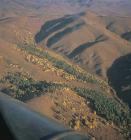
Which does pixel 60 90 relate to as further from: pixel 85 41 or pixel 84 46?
pixel 85 41

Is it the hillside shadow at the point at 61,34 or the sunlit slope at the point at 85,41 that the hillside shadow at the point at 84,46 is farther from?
the hillside shadow at the point at 61,34

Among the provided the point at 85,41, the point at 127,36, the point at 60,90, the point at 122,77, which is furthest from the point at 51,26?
the point at 60,90

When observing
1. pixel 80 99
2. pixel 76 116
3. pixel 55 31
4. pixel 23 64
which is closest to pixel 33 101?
pixel 76 116

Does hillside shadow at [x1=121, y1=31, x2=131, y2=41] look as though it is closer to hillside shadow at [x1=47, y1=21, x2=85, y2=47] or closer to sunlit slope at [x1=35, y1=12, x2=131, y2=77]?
sunlit slope at [x1=35, y1=12, x2=131, y2=77]

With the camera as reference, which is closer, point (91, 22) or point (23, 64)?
point (23, 64)

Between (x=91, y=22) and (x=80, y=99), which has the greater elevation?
(x=80, y=99)

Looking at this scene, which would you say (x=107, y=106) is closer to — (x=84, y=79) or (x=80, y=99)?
(x=80, y=99)

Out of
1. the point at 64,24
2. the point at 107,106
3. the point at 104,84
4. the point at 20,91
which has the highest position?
the point at 20,91

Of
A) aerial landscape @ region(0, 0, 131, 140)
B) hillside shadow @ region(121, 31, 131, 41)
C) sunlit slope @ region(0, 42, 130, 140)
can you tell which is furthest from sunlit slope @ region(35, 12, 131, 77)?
sunlit slope @ region(0, 42, 130, 140)
